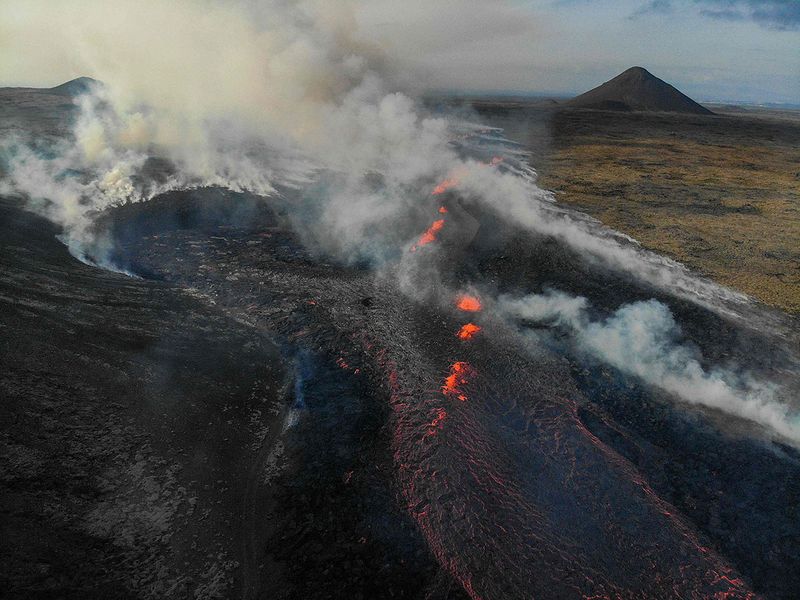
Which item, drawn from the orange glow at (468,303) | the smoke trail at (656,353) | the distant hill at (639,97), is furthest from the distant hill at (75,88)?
the distant hill at (639,97)

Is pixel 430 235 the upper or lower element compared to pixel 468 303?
upper

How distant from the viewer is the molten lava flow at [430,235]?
57.7 feet

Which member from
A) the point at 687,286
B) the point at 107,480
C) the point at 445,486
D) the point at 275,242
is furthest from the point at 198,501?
the point at 687,286

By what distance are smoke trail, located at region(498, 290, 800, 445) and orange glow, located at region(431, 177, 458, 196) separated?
12.8 m

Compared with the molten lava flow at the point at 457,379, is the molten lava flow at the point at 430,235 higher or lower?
higher

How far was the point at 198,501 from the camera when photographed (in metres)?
7.42

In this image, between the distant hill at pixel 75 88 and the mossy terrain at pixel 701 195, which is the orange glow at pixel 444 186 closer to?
the mossy terrain at pixel 701 195

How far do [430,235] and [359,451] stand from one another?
11.7 metres

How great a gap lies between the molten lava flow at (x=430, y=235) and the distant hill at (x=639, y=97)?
93596mm

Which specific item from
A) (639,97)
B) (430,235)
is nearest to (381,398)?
(430,235)

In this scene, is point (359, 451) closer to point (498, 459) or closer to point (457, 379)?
point (498, 459)

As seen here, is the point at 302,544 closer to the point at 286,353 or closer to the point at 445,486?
the point at 445,486

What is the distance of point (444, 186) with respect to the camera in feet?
87.4

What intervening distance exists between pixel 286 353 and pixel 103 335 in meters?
4.31
